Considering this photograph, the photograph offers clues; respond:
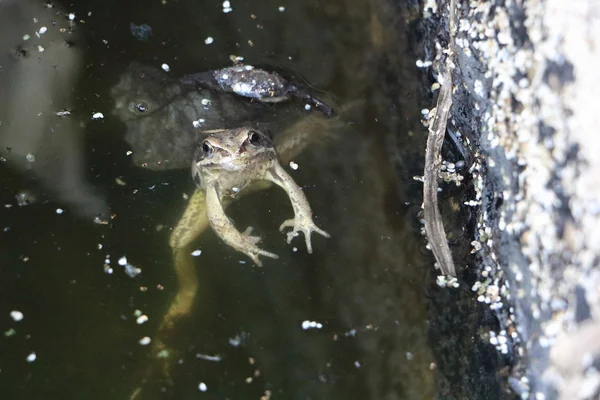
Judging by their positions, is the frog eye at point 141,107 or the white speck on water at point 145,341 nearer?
the white speck on water at point 145,341

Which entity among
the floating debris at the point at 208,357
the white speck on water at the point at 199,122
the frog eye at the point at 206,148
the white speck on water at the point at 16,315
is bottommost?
the white speck on water at the point at 16,315

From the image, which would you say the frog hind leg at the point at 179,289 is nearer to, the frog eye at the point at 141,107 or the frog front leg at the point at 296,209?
the frog front leg at the point at 296,209

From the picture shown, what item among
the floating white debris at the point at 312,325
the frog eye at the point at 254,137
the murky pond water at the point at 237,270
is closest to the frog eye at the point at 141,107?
the murky pond water at the point at 237,270

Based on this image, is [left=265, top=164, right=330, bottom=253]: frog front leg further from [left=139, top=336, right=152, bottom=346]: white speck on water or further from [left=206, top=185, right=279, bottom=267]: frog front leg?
[left=139, top=336, right=152, bottom=346]: white speck on water

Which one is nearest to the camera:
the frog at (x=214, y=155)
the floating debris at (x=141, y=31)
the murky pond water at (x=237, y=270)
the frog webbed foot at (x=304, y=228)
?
the murky pond water at (x=237, y=270)

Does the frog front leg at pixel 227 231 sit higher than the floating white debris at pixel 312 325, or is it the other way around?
the frog front leg at pixel 227 231

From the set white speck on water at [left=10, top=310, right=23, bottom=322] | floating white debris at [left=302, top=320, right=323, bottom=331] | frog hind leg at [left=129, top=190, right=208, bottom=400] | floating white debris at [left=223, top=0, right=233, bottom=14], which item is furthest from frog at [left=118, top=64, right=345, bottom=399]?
white speck on water at [left=10, top=310, right=23, bottom=322]
